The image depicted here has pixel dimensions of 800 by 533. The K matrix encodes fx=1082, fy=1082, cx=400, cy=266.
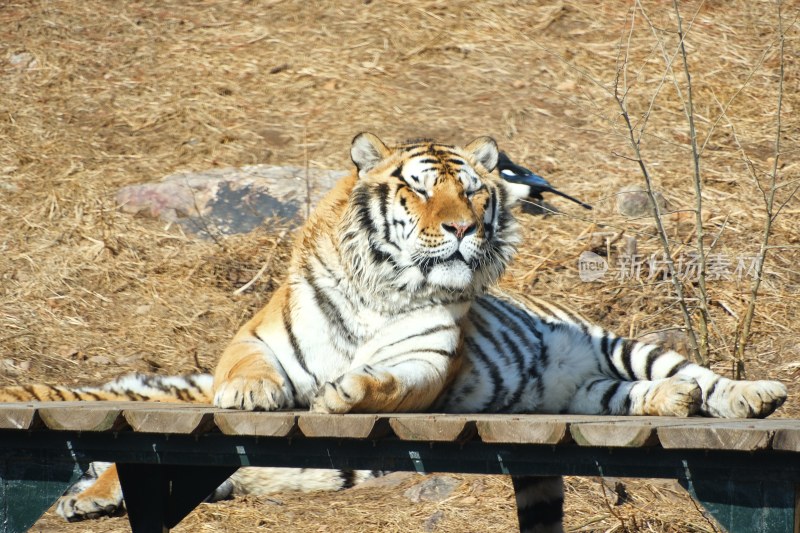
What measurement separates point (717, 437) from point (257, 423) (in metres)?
1.03

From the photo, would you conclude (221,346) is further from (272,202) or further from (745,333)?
(745,333)

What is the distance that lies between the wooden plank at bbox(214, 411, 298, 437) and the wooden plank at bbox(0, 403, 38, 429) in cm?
45

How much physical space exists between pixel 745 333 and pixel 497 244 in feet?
4.90

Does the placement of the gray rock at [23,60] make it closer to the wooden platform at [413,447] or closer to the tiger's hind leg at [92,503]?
the tiger's hind leg at [92,503]

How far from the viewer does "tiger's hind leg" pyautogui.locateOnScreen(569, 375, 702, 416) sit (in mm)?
3156

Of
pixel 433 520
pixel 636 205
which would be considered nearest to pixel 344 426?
pixel 433 520

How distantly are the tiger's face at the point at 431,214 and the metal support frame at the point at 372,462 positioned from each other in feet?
2.62

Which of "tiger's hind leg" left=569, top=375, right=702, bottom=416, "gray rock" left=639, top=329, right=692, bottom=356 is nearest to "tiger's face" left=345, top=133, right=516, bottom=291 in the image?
"tiger's hind leg" left=569, top=375, right=702, bottom=416

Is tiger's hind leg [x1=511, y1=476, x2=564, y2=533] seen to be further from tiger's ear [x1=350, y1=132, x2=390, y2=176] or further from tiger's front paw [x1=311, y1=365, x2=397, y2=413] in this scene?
tiger's ear [x1=350, y1=132, x2=390, y2=176]

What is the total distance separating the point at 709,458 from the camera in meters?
2.39

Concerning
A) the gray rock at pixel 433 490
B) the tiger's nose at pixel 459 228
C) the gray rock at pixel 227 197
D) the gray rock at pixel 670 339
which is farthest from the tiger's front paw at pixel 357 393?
the gray rock at pixel 227 197

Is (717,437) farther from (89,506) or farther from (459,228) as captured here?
(89,506)

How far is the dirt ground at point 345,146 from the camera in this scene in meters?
5.50

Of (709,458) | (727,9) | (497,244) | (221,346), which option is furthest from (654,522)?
(727,9)
